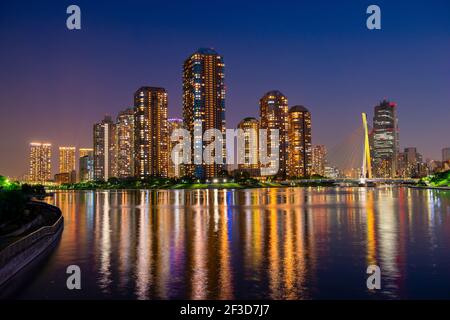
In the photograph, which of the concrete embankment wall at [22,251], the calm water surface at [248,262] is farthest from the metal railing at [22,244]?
the calm water surface at [248,262]

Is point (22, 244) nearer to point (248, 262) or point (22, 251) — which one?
point (22, 251)

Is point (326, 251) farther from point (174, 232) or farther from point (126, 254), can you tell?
point (174, 232)

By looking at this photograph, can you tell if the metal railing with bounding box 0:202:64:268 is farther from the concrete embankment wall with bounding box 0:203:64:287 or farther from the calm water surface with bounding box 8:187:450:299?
the calm water surface with bounding box 8:187:450:299

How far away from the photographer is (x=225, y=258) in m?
26.3

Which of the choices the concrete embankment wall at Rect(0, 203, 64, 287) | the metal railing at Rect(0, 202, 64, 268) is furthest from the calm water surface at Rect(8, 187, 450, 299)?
the metal railing at Rect(0, 202, 64, 268)

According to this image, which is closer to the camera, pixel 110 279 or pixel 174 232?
pixel 110 279

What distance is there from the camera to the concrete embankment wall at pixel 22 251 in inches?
804

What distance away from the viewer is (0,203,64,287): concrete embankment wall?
20416 millimetres

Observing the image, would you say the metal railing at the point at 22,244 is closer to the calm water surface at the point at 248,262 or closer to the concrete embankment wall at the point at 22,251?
the concrete embankment wall at the point at 22,251
